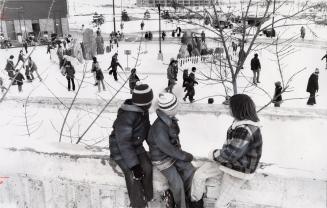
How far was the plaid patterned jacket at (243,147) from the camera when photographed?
10.4 feet

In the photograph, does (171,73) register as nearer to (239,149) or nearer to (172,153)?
(172,153)

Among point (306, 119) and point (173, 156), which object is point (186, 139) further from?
point (173, 156)

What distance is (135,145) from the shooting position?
3688 millimetres

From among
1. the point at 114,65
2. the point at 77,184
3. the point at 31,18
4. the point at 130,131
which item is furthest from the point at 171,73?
the point at 31,18

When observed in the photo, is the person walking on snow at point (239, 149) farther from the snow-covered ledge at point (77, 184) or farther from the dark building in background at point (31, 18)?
the dark building in background at point (31, 18)

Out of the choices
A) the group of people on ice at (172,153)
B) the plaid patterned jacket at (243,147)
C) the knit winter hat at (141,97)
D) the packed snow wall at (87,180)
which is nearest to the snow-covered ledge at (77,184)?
the packed snow wall at (87,180)

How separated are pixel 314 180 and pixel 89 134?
8058 millimetres

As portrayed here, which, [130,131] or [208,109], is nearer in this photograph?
[130,131]

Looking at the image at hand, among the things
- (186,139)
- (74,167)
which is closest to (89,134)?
(186,139)

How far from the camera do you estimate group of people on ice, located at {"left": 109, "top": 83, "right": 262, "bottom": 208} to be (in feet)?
10.6

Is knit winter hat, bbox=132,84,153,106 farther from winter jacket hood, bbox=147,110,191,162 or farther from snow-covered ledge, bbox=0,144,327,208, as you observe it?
snow-covered ledge, bbox=0,144,327,208

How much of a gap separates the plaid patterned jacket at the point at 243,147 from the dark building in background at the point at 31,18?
36508 millimetres

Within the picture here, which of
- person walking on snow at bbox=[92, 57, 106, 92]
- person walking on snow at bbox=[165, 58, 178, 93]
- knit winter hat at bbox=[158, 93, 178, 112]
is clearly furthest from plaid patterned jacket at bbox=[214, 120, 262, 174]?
person walking on snow at bbox=[92, 57, 106, 92]

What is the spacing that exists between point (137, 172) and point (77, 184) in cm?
93
